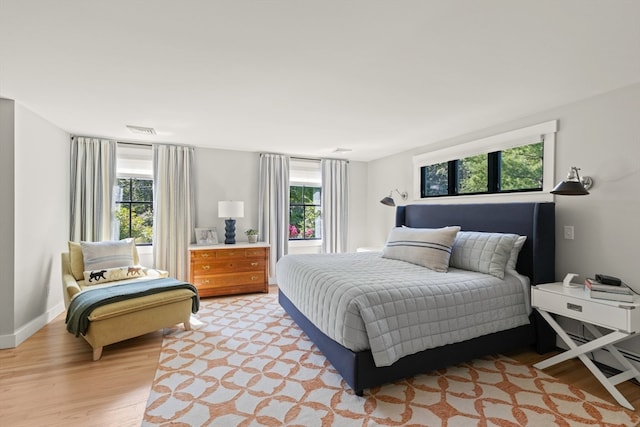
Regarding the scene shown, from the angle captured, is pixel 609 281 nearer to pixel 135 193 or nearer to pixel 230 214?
pixel 230 214

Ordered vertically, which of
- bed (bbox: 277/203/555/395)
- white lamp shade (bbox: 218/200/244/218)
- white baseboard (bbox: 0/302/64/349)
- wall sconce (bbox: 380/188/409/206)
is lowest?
white baseboard (bbox: 0/302/64/349)

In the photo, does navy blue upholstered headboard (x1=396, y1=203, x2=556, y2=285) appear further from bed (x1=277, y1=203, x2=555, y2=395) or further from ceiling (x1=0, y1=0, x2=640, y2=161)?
ceiling (x1=0, y1=0, x2=640, y2=161)

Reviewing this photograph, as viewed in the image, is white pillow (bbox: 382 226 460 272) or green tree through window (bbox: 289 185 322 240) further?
green tree through window (bbox: 289 185 322 240)

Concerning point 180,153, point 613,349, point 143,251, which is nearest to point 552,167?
point 613,349

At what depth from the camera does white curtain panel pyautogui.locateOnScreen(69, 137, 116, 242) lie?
4.03 metres

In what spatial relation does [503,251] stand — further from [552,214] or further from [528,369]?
[528,369]

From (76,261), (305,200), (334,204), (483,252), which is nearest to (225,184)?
(305,200)

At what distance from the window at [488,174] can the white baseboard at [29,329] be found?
4828 mm

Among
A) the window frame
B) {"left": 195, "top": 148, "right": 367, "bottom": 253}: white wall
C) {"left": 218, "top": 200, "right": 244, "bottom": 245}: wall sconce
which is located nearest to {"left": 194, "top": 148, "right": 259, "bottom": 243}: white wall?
{"left": 195, "top": 148, "right": 367, "bottom": 253}: white wall

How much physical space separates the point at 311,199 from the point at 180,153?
228 cm

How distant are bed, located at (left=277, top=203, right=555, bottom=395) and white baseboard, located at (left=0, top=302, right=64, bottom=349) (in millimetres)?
2513

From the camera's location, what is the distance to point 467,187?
393 centimetres

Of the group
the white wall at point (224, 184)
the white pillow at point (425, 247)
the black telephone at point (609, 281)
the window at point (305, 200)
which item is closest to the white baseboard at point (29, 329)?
the white wall at point (224, 184)

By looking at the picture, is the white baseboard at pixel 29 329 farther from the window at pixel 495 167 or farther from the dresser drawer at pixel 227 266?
the window at pixel 495 167
